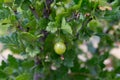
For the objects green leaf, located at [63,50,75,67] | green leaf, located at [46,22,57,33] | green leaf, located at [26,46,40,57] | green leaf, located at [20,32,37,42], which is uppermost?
green leaf, located at [46,22,57,33]

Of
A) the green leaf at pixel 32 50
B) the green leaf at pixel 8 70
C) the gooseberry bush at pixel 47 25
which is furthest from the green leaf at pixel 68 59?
the green leaf at pixel 8 70

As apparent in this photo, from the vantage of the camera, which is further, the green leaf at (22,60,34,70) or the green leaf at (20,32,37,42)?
the green leaf at (22,60,34,70)

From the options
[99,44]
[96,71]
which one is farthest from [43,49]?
[99,44]

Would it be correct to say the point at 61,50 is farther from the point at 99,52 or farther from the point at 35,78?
the point at 99,52

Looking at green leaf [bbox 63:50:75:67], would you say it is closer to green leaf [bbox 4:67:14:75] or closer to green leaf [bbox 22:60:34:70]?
green leaf [bbox 22:60:34:70]

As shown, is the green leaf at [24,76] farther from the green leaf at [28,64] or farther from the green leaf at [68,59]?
the green leaf at [68,59]

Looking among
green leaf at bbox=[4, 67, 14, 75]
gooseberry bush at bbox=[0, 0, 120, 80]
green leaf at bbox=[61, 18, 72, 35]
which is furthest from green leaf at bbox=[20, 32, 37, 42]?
green leaf at bbox=[4, 67, 14, 75]

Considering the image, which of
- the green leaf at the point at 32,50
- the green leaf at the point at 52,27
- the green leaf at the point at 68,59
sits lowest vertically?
the green leaf at the point at 68,59

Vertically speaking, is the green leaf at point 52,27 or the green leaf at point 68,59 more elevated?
the green leaf at point 52,27

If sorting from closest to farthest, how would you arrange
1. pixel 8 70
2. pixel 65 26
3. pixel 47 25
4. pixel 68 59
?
pixel 65 26, pixel 47 25, pixel 68 59, pixel 8 70

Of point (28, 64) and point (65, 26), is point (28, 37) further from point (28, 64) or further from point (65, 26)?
point (28, 64)

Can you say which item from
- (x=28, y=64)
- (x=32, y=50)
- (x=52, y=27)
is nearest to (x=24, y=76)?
(x=28, y=64)
